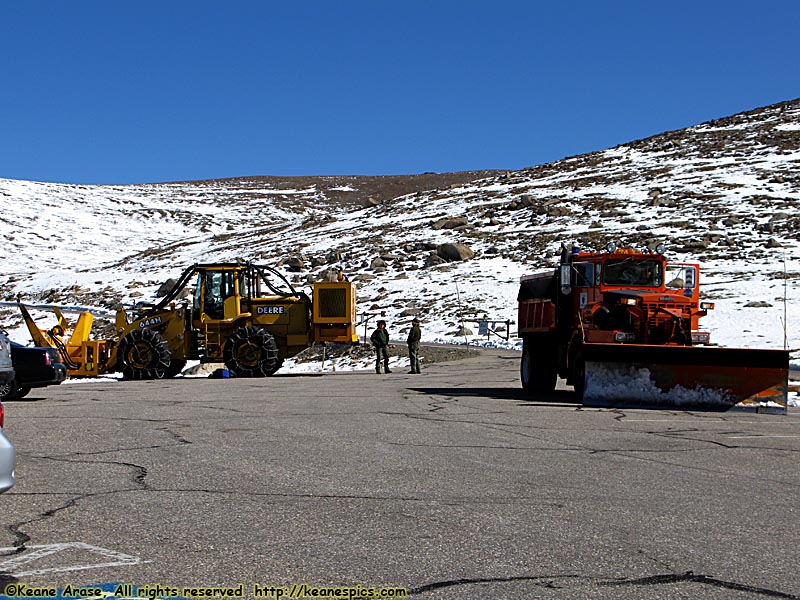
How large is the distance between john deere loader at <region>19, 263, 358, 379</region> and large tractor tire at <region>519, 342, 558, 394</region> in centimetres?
760

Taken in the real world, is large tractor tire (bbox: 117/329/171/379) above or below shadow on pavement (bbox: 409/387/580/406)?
above

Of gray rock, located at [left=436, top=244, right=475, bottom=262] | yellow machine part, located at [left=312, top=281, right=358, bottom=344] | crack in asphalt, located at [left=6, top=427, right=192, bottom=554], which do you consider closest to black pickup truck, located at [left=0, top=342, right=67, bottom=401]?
crack in asphalt, located at [left=6, top=427, right=192, bottom=554]

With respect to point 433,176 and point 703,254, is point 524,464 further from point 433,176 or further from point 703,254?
point 433,176

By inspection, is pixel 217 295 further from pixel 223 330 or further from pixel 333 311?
pixel 333 311

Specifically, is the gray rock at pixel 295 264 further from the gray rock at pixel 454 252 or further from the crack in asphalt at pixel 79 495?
the crack in asphalt at pixel 79 495

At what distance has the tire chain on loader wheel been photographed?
26172 millimetres

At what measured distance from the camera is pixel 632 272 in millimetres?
18547

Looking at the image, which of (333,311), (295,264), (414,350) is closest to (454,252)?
(295,264)

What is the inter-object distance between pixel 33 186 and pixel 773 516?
115 m

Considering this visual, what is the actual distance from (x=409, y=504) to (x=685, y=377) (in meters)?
9.80

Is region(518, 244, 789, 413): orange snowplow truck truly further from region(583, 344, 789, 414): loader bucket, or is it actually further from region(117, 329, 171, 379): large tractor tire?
region(117, 329, 171, 379): large tractor tire

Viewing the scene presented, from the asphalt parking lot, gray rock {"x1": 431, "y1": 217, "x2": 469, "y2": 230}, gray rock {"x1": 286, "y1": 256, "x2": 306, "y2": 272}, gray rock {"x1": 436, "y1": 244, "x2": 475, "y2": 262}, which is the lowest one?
the asphalt parking lot

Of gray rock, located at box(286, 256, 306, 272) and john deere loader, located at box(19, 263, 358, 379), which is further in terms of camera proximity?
gray rock, located at box(286, 256, 306, 272)

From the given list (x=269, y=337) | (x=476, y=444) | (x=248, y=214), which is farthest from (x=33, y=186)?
(x=476, y=444)
